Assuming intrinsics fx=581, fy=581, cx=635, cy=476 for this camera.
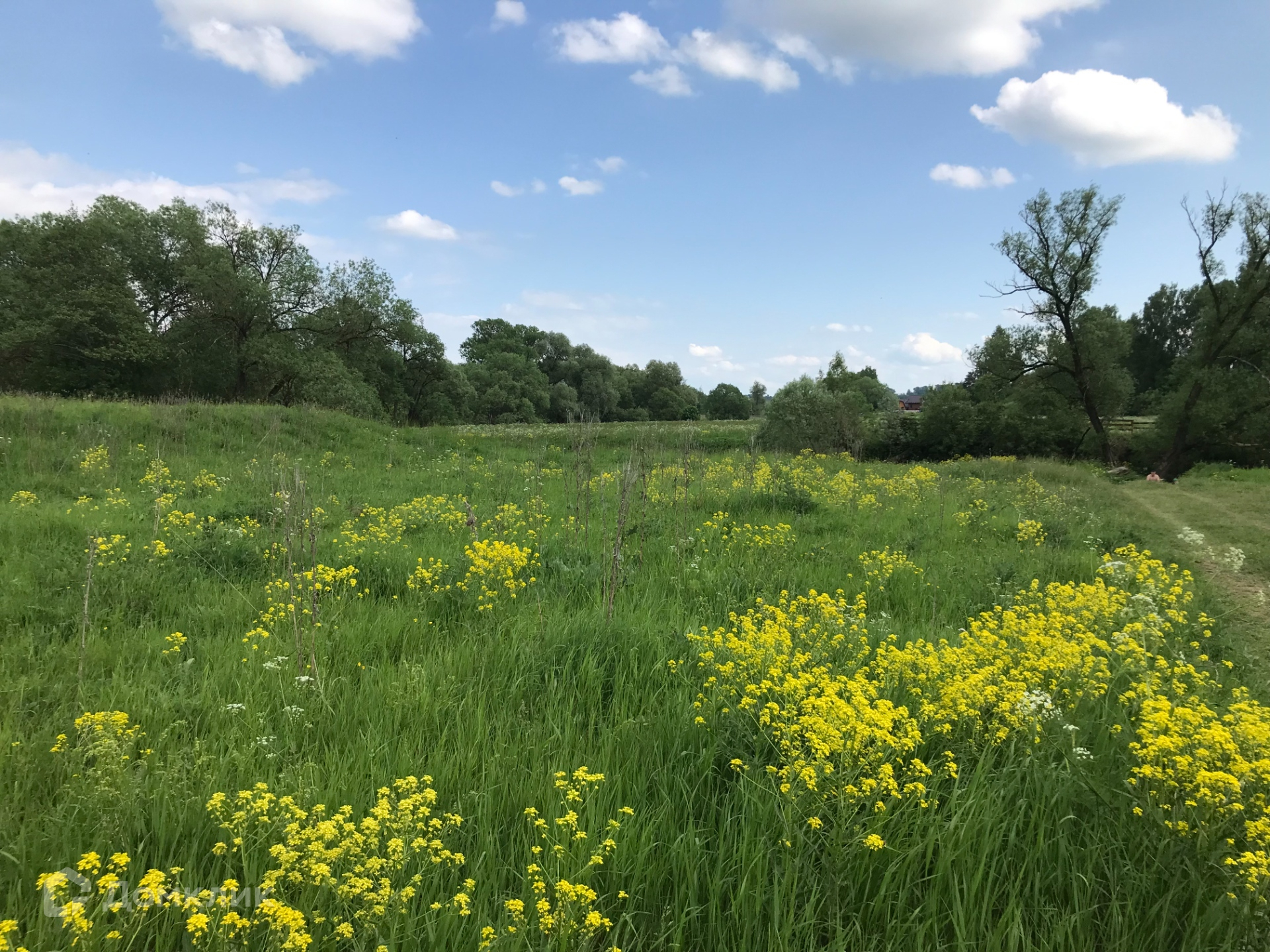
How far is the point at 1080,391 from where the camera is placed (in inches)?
1178

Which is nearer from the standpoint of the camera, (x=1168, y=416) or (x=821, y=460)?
(x=821, y=460)

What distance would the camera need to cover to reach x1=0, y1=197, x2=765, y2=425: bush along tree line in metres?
30.9

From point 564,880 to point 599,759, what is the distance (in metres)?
0.82

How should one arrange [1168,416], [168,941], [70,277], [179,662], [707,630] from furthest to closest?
[70,277]
[1168,416]
[707,630]
[179,662]
[168,941]

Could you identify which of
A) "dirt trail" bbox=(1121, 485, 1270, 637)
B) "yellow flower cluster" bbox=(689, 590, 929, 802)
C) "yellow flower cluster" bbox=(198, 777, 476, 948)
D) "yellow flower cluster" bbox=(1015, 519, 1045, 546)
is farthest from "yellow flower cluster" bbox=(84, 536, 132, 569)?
"yellow flower cluster" bbox=(1015, 519, 1045, 546)

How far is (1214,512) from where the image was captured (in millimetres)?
13414

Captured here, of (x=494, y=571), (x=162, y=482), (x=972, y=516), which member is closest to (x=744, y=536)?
(x=494, y=571)

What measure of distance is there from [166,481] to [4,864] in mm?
9765

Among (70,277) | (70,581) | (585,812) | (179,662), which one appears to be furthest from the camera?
(70,277)

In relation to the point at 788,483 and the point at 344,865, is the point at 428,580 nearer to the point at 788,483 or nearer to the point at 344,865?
the point at 344,865

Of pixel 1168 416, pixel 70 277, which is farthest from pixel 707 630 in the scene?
pixel 70 277

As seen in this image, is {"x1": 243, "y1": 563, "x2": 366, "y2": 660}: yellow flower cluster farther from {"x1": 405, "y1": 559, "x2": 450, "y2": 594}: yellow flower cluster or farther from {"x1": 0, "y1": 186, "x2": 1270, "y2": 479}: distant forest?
{"x1": 0, "y1": 186, "x2": 1270, "y2": 479}: distant forest

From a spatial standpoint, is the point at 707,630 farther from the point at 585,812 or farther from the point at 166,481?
the point at 166,481

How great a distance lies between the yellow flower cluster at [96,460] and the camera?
10484 millimetres
